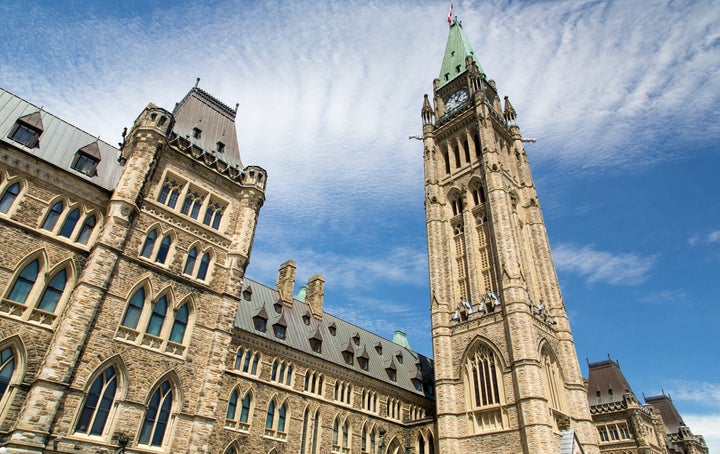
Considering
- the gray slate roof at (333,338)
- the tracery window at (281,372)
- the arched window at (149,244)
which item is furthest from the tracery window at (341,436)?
the arched window at (149,244)

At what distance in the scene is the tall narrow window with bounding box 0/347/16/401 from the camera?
15367mm

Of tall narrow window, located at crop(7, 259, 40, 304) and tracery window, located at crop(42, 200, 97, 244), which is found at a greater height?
tracery window, located at crop(42, 200, 97, 244)

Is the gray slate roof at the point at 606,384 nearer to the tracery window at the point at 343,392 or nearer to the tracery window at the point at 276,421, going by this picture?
the tracery window at the point at 343,392

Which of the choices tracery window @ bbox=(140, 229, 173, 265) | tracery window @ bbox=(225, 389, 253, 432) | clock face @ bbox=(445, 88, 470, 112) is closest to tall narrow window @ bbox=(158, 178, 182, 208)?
tracery window @ bbox=(140, 229, 173, 265)

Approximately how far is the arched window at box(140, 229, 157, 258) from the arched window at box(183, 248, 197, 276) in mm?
1653

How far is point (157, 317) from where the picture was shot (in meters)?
19.2

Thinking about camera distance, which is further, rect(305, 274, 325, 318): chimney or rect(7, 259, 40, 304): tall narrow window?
rect(305, 274, 325, 318): chimney

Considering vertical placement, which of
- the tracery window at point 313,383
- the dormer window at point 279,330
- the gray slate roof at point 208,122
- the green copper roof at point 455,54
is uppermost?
the green copper roof at point 455,54

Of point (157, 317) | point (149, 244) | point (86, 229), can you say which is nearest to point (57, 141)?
point (86, 229)

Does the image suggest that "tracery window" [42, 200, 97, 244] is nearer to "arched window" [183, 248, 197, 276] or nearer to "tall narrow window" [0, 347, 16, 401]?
"arched window" [183, 248, 197, 276]

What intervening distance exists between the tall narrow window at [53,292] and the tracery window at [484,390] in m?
26.1

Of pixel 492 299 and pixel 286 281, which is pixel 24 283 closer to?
pixel 286 281

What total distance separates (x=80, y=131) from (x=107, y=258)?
837 cm

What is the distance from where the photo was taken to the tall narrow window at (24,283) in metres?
16.5
